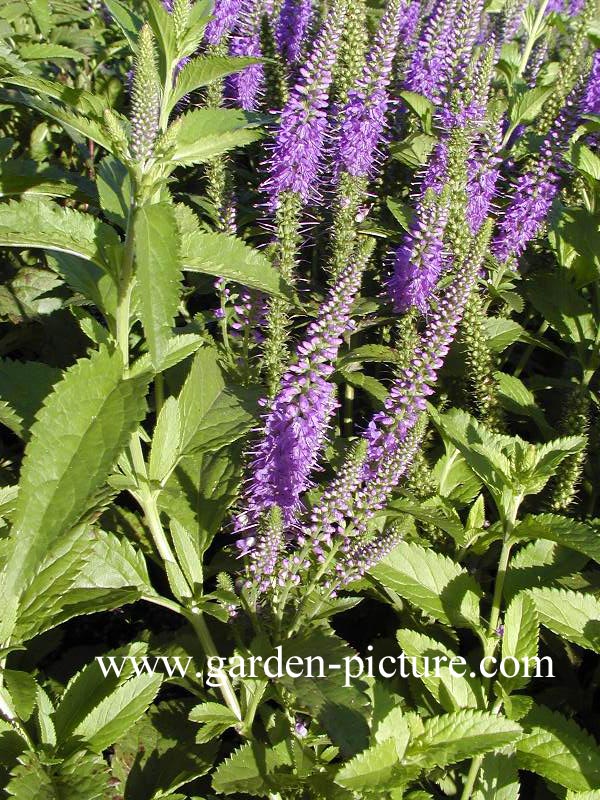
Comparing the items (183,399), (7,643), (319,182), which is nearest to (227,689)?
(7,643)

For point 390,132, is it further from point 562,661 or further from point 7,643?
point 7,643

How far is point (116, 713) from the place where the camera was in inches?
74.7

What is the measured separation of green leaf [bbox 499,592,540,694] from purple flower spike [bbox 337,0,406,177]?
1592mm

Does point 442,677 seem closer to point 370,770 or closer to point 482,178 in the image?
point 370,770

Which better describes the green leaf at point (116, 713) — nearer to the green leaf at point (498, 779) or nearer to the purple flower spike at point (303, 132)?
the green leaf at point (498, 779)

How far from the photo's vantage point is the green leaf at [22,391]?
195 centimetres

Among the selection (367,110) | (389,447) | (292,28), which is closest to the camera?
(389,447)

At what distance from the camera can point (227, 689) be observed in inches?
81.8

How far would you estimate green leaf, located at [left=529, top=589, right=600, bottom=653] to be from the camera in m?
2.08

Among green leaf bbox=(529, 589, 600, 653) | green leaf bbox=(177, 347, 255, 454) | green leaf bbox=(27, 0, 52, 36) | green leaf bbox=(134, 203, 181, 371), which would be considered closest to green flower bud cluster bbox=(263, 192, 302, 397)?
green leaf bbox=(177, 347, 255, 454)

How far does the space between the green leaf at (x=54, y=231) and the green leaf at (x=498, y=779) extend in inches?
64.6

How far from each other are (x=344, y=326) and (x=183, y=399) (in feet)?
1.76

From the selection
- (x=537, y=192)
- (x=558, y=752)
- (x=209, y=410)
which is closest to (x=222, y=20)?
(x=537, y=192)

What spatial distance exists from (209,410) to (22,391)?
50 cm
